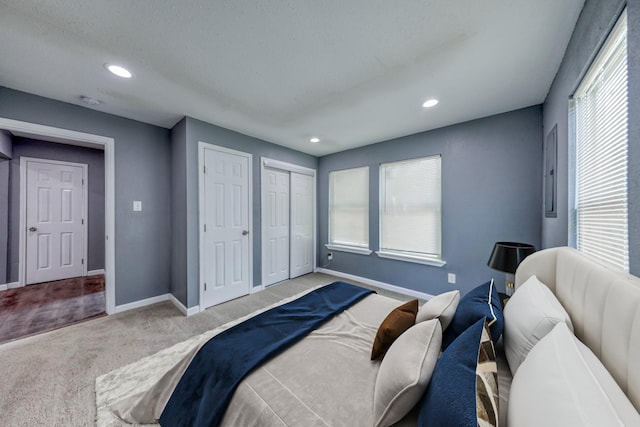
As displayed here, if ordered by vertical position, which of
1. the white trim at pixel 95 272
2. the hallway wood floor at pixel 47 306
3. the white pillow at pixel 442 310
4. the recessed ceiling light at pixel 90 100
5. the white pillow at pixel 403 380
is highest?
the recessed ceiling light at pixel 90 100

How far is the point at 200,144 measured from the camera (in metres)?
2.91

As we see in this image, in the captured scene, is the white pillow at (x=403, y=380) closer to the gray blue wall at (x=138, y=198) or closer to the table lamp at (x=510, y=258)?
the table lamp at (x=510, y=258)

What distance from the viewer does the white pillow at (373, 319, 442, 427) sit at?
2.54ft

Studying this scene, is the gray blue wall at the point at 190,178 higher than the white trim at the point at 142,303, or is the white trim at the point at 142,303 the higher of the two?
the gray blue wall at the point at 190,178

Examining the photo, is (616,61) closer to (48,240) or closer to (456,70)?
(456,70)

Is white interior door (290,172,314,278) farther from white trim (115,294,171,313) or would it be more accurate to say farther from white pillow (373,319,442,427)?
white pillow (373,319,442,427)

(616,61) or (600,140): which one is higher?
(616,61)

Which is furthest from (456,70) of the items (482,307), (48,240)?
(48,240)

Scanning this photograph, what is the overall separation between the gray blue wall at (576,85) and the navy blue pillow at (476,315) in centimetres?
50

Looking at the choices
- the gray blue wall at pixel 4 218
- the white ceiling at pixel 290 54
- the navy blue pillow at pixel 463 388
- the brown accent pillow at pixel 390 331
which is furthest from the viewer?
the gray blue wall at pixel 4 218

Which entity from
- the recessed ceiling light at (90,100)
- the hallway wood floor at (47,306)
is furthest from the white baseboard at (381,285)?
the recessed ceiling light at (90,100)

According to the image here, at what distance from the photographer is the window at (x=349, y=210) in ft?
13.2

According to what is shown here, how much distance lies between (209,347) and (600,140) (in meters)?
2.44

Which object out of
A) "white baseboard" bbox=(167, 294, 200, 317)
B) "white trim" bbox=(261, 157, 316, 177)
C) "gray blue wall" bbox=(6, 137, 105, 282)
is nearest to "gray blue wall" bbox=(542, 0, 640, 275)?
"white trim" bbox=(261, 157, 316, 177)
